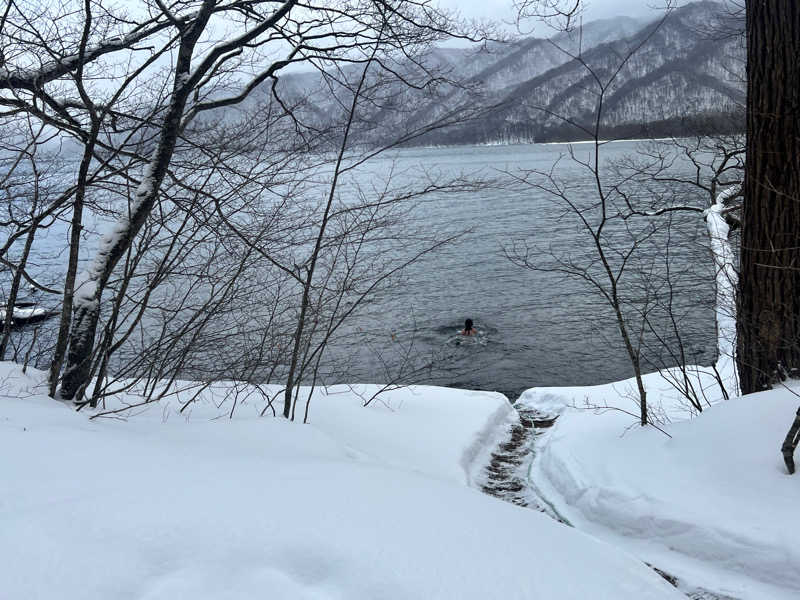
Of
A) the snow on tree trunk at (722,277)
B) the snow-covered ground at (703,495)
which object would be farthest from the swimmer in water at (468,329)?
the snow-covered ground at (703,495)

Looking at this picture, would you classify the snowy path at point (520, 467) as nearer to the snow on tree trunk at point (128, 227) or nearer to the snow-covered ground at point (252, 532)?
the snow-covered ground at point (252, 532)

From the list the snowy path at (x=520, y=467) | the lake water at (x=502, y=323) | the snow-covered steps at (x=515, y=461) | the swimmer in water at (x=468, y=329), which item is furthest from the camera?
the swimmer in water at (x=468, y=329)

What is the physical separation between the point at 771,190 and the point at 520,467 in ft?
13.6

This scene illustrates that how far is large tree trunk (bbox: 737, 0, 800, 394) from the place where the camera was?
616cm

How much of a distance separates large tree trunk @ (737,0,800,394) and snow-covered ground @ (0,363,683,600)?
12.2 ft

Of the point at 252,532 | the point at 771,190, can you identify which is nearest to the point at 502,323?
the point at 771,190

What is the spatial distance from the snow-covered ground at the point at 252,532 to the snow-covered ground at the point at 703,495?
43.2 inches

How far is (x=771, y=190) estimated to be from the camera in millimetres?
6137

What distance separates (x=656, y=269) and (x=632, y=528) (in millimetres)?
20146

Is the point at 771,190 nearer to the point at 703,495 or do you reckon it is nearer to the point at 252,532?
the point at 703,495

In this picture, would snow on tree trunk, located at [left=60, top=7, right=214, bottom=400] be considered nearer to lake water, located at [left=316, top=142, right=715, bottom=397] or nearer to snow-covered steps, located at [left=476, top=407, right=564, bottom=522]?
snow-covered steps, located at [left=476, top=407, right=564, bottom=522]

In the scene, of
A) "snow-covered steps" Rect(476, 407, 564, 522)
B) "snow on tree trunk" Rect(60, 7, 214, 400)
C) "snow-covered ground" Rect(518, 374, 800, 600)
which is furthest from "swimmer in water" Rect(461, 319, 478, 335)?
"snow on tree trunk" Rect(60, 7, 214, 400)

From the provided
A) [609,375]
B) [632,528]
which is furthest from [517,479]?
[609,375]

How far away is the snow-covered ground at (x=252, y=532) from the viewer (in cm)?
222
